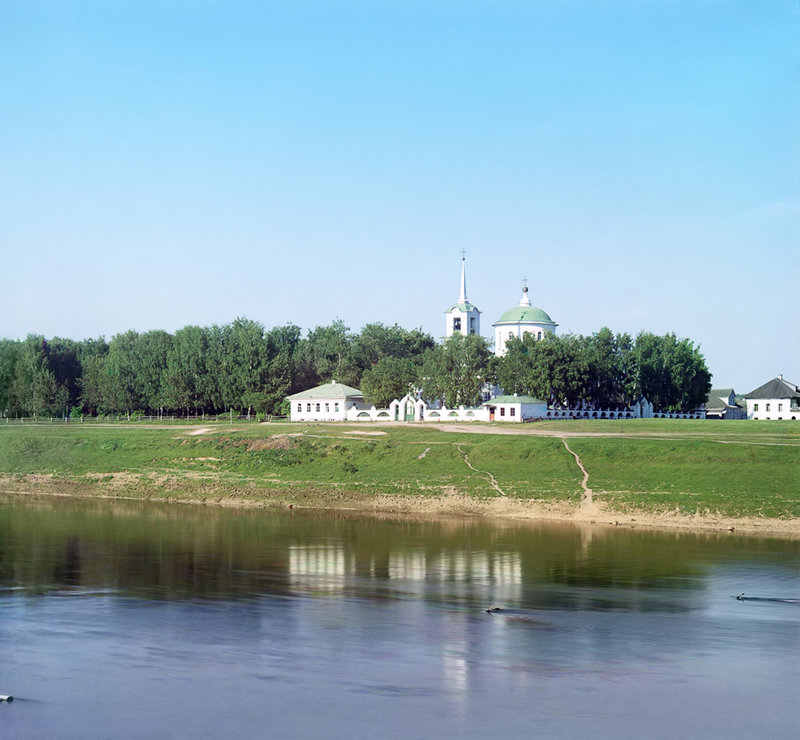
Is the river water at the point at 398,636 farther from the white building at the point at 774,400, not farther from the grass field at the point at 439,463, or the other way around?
the white building at the point at 774,400

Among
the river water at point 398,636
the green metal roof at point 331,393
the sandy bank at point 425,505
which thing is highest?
the green metal roof at point 331,393

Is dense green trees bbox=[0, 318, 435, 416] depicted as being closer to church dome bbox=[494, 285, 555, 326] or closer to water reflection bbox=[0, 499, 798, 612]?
church dome bbox=[494, 285, 555, 326]

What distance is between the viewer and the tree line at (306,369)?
327 feet

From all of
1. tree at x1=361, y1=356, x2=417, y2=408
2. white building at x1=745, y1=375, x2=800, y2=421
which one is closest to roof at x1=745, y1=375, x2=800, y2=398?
white building at x1=745, y1=375, x2=800, y2=421

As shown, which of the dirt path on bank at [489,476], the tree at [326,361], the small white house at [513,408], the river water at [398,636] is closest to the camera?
the river water at [398,636]

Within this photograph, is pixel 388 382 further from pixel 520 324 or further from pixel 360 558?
pixel 360 558

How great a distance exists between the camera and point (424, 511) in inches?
2237

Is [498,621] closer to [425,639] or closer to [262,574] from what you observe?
[425,639]

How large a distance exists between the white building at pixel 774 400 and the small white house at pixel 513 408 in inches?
1741

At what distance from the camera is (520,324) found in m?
124

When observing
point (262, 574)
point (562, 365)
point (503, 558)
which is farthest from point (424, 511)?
point (562, 365)

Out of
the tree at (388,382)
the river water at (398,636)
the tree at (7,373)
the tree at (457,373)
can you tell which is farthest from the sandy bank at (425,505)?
the tree at (457,373)

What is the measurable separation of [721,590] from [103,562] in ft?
77.1

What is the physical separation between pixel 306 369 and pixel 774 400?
58.3 m
